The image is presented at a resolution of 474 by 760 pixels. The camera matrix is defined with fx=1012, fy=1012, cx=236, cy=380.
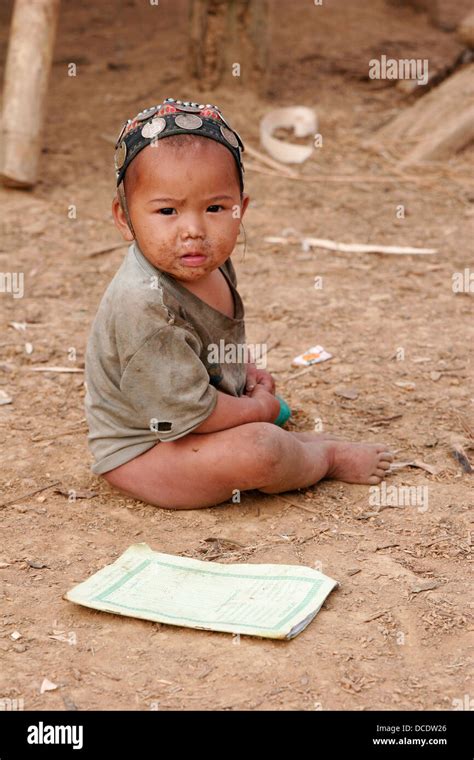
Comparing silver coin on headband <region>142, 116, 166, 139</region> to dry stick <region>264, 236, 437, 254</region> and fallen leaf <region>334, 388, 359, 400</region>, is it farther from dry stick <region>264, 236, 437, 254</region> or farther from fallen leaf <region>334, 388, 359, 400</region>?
dry stick <region>264, 236, 437, 254</region>

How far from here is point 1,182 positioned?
587 cm

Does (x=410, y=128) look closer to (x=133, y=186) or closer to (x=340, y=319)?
(x=340, y=319)

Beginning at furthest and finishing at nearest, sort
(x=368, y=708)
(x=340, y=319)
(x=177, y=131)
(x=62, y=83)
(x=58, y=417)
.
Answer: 1. (x=62, y=83)
2. (x=340, y=319)
3. (x=58, y=417)
4. (x=177, y=131)
5. (x=368, y=708)

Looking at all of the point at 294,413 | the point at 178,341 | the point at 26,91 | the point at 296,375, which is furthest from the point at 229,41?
the point at 178,341

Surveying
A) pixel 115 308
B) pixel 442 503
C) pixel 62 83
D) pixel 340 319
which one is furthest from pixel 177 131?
pixel 62 83

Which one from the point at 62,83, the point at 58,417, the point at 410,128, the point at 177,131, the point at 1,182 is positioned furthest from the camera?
the point at 62,83

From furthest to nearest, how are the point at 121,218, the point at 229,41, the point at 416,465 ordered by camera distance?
the point at 229,41 < the point at 416,465 < the point at 121,218

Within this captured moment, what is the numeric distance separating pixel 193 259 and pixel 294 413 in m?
1.11

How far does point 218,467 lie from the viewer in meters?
3.12

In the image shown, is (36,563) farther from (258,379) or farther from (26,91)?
(26,91)

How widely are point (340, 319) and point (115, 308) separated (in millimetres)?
1848

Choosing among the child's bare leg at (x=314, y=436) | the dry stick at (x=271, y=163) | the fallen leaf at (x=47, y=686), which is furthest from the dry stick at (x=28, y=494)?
the dry stick at (x=271, y=163)

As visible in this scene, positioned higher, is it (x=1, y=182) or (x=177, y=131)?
(x=1, y=182)

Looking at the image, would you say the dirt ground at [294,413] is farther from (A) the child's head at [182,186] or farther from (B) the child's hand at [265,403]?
(A) the child's head at [182,186]
